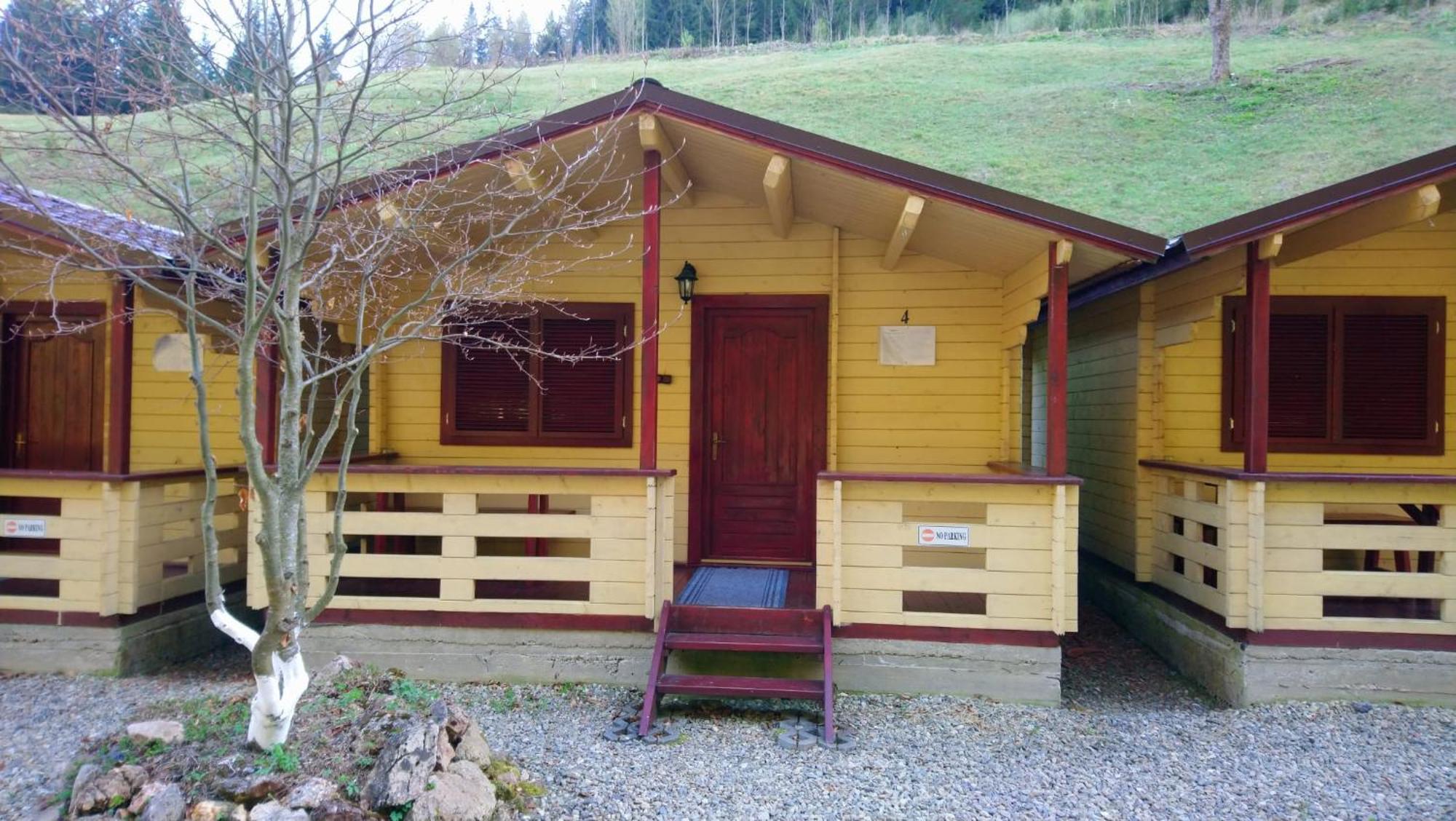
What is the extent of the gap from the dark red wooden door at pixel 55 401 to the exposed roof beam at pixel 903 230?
592cm

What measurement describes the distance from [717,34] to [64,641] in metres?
33.7

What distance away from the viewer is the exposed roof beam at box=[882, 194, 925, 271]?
15.1 feet

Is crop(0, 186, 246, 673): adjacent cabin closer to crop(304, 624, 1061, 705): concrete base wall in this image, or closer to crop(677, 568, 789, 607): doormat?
crop(304, 624, 1061, 705): concrete base wall

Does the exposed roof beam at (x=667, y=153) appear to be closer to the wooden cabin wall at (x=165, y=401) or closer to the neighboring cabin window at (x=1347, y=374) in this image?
the wooden cabin wall at (x=165, y=401)

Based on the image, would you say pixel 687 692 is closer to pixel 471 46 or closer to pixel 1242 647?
pixel 1242 647

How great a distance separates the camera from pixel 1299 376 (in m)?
5.80

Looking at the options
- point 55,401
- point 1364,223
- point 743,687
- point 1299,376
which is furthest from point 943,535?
point 55,401

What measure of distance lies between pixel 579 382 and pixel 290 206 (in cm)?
331

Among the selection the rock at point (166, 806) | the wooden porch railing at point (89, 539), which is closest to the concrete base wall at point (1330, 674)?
the rock at point (166, 806)

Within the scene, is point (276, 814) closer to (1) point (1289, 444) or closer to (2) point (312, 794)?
(2) point (312, 794)

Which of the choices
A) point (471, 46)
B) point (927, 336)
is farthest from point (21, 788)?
point (927, 336)

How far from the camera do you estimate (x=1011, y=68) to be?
27906mm

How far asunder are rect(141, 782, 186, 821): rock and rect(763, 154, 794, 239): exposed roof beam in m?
3.91

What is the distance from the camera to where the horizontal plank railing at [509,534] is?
457 cm
